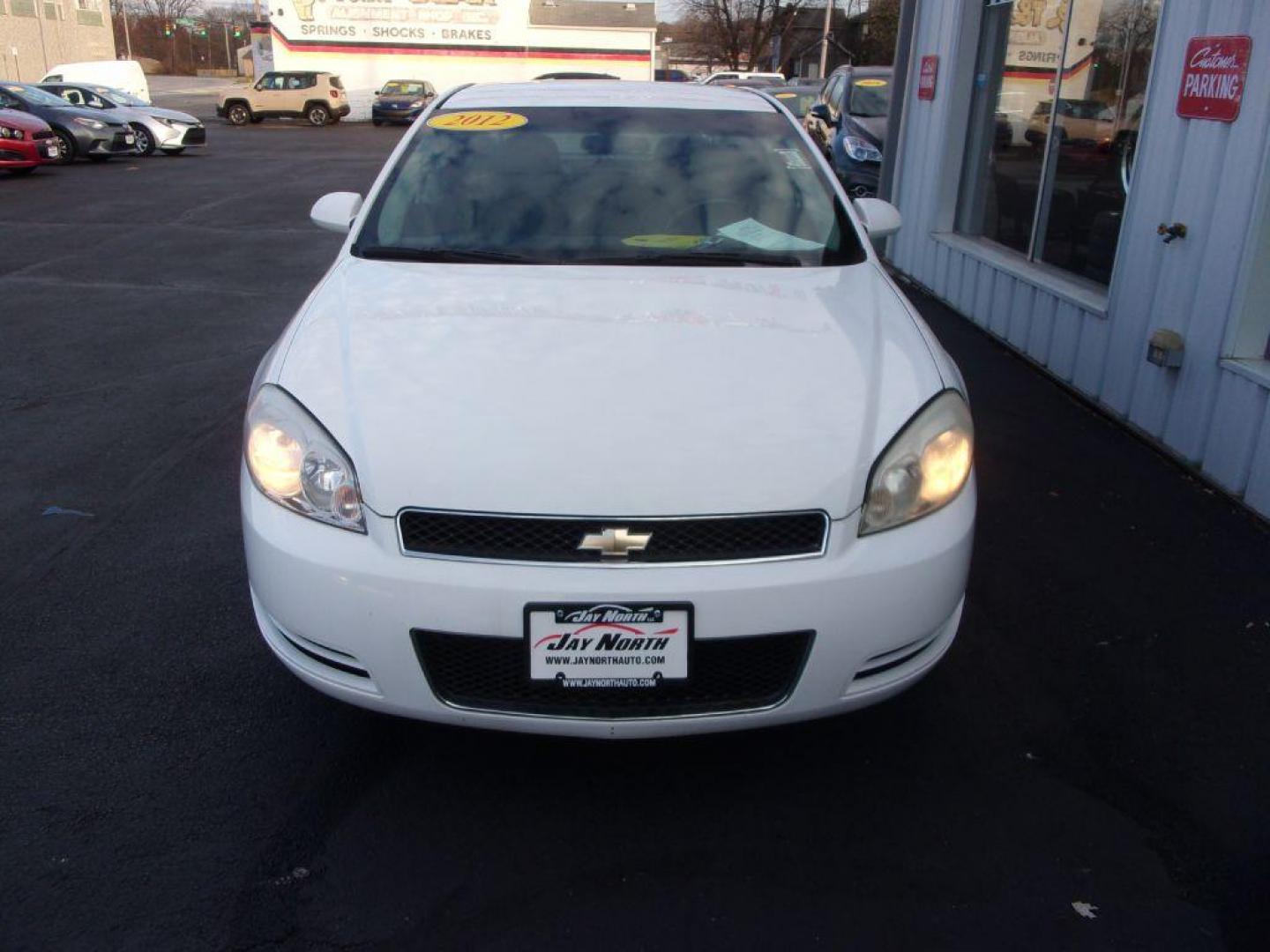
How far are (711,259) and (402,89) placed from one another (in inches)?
1522

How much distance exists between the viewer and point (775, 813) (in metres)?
2.73

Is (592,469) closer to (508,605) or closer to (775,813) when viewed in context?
(508,605)

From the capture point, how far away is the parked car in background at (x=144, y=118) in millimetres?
22438

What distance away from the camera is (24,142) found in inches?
673

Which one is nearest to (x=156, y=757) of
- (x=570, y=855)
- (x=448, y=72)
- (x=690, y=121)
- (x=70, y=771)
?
(x=70, y=771)

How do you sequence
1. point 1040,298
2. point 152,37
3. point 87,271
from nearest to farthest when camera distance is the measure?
point 1040,298
point 87,271
point 152,37

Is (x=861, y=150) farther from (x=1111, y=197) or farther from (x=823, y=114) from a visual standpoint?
(x=1111, y=197)

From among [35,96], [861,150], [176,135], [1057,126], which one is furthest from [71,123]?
[1057,126]

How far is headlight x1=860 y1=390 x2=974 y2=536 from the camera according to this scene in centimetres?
256

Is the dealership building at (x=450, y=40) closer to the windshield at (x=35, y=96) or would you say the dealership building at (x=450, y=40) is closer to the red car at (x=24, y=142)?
the windshield at (x=35, y=96)

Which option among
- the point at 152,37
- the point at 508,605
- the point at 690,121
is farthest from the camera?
the point at 152,37

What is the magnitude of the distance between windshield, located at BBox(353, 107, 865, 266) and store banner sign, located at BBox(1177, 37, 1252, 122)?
6.99 ft

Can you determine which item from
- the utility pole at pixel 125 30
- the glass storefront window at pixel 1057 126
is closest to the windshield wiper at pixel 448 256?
the glass storefront window at pixel 1057 126

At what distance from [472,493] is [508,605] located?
0.26 meters
